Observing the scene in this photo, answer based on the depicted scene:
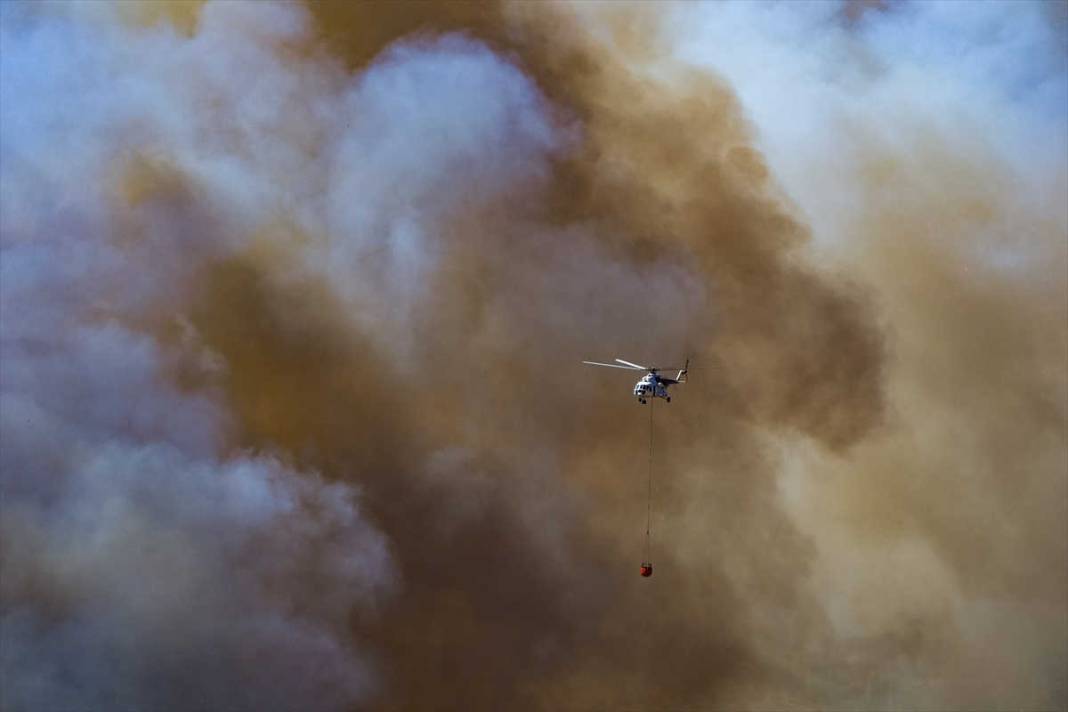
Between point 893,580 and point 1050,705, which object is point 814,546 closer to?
point 893,580

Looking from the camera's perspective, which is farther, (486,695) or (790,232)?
(790,232)

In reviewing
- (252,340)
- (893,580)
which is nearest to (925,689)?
(893,580)

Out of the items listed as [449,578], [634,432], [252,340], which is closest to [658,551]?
[634,432]

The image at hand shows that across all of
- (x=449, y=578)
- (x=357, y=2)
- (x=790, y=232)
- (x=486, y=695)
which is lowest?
(x=486, y=695)

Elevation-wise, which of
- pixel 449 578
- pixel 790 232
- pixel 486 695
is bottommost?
pixel 486 695

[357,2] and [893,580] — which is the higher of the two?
[357,2]

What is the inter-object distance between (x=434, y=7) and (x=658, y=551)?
23092 mm

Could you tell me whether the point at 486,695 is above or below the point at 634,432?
below

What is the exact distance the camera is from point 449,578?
53.4m

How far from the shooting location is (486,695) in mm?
52500

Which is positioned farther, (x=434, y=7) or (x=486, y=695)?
(x=434, y=7)

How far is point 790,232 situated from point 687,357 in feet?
22.4

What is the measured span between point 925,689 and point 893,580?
418 centimetres

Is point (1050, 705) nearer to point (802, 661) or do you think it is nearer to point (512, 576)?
point (802, 661)
